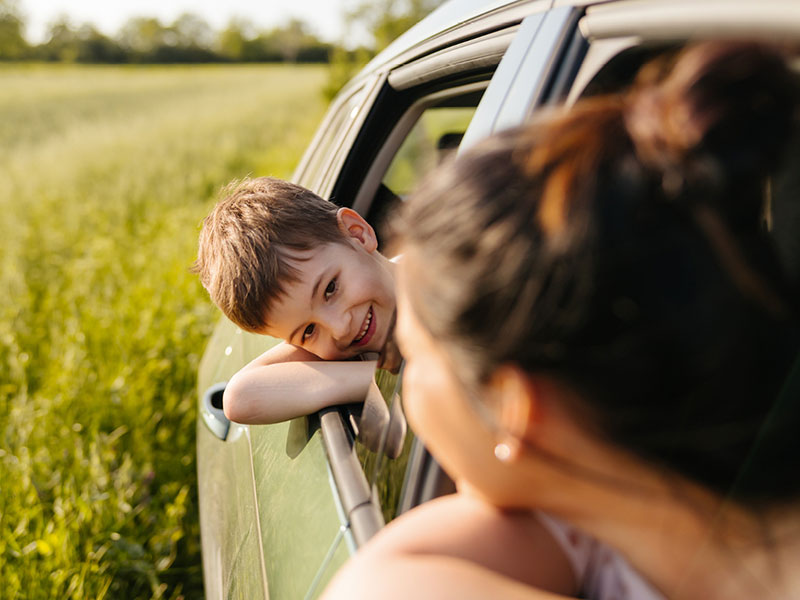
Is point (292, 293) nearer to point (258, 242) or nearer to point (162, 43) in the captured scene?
point (258, 242)

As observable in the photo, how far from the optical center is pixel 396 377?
4.19 ft

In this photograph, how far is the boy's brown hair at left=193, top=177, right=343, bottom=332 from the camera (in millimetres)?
1875

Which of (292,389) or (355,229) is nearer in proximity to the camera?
(292,389)

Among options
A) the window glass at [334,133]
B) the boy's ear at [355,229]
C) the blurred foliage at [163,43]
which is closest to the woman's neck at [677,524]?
the boy's ear at [355,229]

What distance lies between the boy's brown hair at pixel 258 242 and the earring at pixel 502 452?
1119 mm

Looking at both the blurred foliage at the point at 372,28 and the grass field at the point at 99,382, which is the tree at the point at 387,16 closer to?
the blurred foliage at the point at 372,28

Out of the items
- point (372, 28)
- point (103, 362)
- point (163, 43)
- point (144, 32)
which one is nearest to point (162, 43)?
point (163, 43)

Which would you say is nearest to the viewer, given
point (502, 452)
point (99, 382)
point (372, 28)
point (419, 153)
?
point (502, 452)

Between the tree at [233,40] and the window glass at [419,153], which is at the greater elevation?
the window glass at [419,153]

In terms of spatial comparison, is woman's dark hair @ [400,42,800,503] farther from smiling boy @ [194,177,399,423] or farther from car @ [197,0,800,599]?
smiling boy @ [194,177,399,423]

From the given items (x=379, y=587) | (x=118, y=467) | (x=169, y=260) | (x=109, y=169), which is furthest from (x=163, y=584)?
(x=109, y=169)

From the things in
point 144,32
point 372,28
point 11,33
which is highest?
point 372,28

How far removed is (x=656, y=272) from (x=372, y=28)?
4580cm

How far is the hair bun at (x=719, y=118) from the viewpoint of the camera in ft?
2.43
